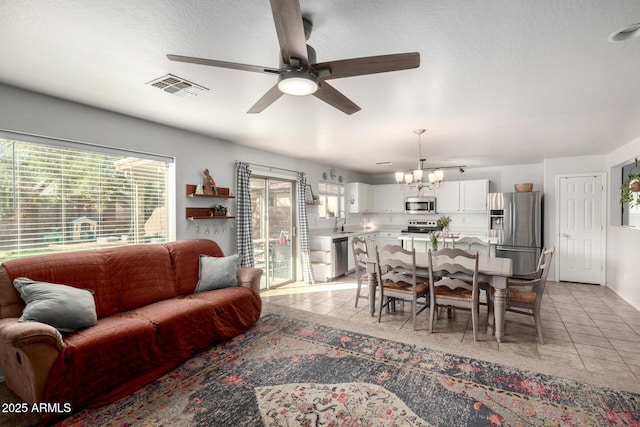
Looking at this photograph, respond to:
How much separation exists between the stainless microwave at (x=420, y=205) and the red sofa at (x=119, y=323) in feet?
16.6

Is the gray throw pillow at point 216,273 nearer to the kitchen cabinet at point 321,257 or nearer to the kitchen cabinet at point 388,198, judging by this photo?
the kitchen cabinet at point 321,257

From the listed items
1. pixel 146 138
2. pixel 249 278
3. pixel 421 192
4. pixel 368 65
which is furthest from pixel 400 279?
pixel 421 192

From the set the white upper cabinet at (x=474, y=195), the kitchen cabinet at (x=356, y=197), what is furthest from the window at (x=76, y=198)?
the white upper cabinet at (x=474, y=195)

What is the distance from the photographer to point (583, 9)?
158 centimetres

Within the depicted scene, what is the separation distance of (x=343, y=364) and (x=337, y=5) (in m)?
2.64

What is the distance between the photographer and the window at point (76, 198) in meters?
2.66

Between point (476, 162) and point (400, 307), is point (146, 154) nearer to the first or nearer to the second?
point (400, 307)

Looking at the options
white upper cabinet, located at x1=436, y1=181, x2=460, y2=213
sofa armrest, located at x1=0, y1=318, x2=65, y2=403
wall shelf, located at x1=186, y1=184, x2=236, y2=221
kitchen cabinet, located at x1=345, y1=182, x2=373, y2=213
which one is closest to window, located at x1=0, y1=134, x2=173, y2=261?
wall shelf, located at x1=186, y1=184, x2=236, y2=221

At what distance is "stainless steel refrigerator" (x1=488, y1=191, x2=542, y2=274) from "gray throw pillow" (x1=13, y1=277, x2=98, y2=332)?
644cm

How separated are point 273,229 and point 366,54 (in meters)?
3.94

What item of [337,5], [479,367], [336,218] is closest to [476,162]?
[336,218]

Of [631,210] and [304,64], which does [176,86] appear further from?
[631,210]

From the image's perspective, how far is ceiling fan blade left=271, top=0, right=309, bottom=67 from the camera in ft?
4.08

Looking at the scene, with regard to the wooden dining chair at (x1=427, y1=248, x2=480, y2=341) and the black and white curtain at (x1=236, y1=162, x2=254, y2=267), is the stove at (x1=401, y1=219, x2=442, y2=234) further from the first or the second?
the black and white curtain at (x1=236, y1=162, x2=254, y2=267)
